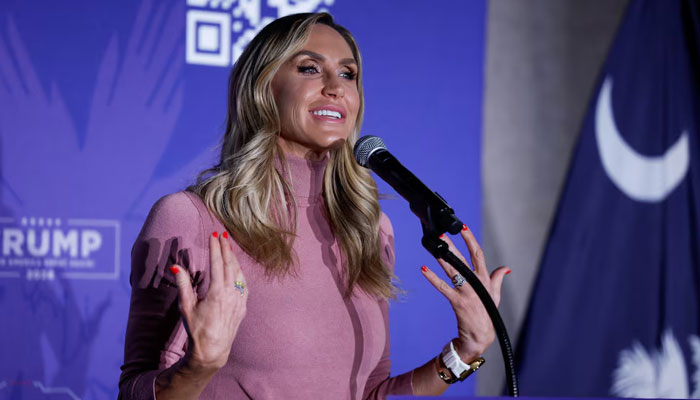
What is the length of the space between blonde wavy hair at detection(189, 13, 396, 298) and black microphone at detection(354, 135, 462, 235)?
376 mm

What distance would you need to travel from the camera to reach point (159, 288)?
1529 millimetres

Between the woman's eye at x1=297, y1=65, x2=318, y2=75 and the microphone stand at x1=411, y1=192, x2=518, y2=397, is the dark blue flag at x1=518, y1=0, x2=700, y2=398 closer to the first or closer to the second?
the woman's eye at x1=297, y1=65, x2=318, y2=75

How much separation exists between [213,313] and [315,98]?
73cm

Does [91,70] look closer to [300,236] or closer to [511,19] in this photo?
[300,236]

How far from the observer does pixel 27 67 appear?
2.50 meters

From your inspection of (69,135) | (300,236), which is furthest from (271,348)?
(69,135)

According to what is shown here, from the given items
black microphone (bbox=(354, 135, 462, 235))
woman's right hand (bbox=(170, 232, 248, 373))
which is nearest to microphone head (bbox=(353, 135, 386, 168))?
black microphone (bbox=(354, 135, 462, 235))

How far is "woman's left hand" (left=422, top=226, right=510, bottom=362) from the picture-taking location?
154 cm

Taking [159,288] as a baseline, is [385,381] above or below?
below

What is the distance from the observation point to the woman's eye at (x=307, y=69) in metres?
1.81

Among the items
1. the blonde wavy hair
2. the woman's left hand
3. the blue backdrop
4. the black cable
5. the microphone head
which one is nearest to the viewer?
the black cable

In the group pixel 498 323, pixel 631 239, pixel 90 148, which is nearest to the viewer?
pixel 498 323

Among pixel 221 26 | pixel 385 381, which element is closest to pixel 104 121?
pixel 221 26

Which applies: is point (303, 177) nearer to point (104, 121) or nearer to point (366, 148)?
point (366, 148)
